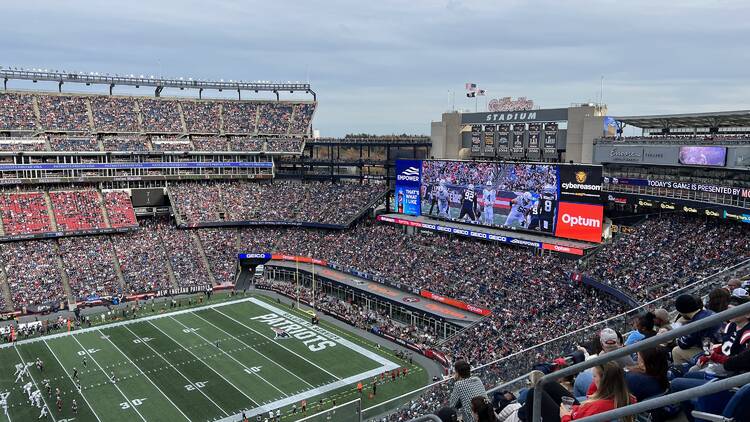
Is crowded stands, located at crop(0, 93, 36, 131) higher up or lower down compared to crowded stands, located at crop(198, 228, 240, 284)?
higher up

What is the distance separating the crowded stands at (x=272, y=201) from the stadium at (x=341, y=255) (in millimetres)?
346

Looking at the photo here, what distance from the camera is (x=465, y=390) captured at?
23.8 feet

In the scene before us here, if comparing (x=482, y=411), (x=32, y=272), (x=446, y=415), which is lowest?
(x=32, y=272)

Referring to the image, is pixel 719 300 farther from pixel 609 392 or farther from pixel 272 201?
pixel 272 201

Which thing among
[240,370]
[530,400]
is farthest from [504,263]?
[530,400]

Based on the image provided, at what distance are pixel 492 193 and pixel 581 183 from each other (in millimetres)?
7930

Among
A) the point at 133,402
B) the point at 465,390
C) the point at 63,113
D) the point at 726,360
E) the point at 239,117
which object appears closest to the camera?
the point at 726,360

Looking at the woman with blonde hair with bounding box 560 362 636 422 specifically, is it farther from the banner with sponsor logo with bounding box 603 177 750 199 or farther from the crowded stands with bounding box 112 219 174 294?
the crowded stands with bounding box 112 219 174 294

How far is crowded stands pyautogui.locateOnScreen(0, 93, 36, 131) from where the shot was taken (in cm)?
6031

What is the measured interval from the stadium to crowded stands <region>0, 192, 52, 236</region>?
0.27 m

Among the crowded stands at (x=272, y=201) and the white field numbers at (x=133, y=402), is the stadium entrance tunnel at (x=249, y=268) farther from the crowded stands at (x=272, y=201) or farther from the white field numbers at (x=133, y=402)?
the white field numbers at (x=133, y=402)

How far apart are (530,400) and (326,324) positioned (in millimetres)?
38535

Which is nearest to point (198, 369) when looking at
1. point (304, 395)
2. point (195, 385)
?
Result: point (195, 385)


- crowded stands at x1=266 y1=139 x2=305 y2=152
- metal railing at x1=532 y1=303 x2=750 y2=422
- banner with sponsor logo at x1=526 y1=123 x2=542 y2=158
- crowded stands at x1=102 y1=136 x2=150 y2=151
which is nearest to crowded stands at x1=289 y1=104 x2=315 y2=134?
crowded stands at x1=266 y1=139 x2=305 y2=152
